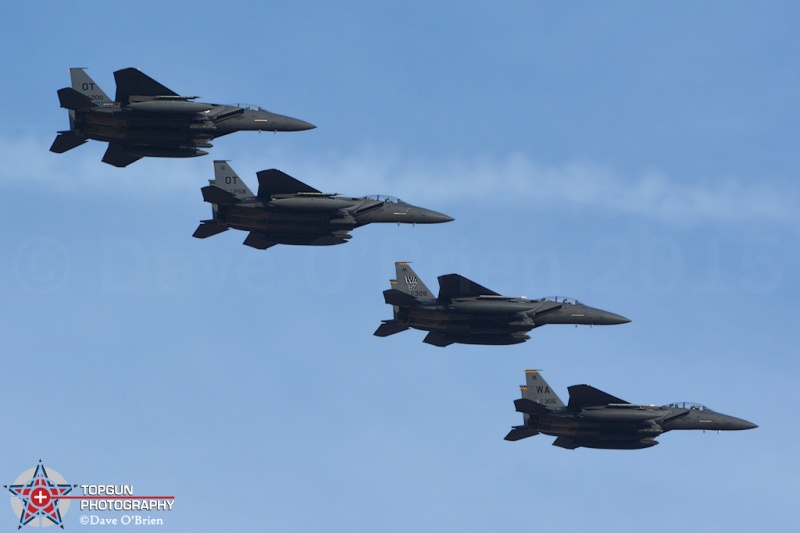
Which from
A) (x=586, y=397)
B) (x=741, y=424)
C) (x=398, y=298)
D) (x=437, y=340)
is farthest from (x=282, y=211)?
(x=741, y=424)

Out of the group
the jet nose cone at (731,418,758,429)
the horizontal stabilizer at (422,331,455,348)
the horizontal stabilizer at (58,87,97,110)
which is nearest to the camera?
the horizontal stabilizer at (58,87,97,110)

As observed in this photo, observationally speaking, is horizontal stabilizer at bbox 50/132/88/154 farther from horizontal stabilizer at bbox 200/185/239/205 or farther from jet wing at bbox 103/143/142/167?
horizontal stabilizer at bbox 200/185/239/205

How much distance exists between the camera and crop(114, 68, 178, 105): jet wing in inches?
4311

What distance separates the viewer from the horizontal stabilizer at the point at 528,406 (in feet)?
380

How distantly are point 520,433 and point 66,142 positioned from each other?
3634 centimetres

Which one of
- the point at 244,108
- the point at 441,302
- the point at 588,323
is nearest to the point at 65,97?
the point at 244,108

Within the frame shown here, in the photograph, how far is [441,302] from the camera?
4498 inches

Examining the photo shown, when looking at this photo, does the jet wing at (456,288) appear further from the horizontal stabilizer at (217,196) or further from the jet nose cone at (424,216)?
the horizontal stabilizer at (217,196)

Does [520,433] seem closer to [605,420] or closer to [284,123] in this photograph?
[605,420]

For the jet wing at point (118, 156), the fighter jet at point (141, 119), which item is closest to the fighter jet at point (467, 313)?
the fighter jet at point (141, 119)

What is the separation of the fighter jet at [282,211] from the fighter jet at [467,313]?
549 cm

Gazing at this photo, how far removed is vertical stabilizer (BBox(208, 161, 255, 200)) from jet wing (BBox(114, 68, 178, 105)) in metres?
6.72

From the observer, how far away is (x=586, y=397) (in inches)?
4569

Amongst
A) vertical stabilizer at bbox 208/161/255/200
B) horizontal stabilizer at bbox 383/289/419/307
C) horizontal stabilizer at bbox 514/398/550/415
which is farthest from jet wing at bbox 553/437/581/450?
vertical stabilizer at bbox 208/161/255/200
